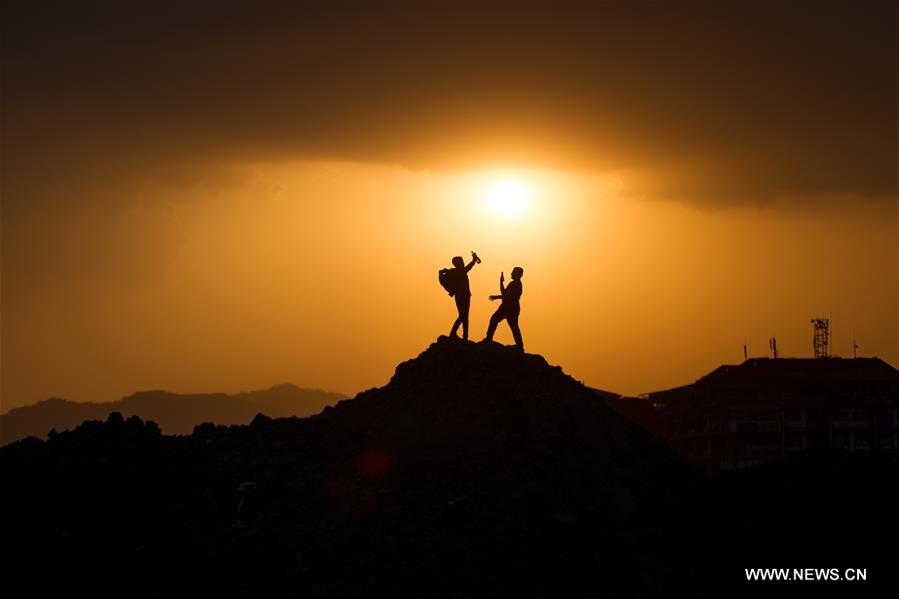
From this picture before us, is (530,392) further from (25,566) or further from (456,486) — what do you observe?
(25,566)

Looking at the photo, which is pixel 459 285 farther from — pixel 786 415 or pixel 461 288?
pixel 786 415

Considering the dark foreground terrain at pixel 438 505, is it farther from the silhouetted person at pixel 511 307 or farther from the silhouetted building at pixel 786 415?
the silhouetted building at pixel 786 415

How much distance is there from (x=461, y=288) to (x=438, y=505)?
8584 mm

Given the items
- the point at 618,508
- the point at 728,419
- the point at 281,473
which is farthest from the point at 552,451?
the point at 728,419

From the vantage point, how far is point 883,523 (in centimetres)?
3791

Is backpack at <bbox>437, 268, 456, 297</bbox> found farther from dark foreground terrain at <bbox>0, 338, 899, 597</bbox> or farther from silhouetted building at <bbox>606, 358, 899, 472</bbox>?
silhouetted building at <bbox>606, 358, 899, 472</bbox>

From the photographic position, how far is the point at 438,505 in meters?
35.6

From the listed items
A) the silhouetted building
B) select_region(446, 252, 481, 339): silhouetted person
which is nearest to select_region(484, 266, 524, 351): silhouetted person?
select_region(446, 252, 481, 339): silhouetted person

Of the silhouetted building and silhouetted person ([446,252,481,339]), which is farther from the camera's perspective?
the silhouetted building

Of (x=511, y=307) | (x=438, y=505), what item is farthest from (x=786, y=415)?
(x=438, y=505)

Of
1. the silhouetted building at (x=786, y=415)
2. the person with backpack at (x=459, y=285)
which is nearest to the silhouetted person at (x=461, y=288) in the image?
the person with backpack at (x=459, y=285)

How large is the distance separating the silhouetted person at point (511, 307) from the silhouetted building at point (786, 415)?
2253 inches

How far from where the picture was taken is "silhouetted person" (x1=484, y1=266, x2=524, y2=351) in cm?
4209

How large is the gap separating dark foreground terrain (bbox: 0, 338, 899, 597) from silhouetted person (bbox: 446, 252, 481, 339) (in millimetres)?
1447
